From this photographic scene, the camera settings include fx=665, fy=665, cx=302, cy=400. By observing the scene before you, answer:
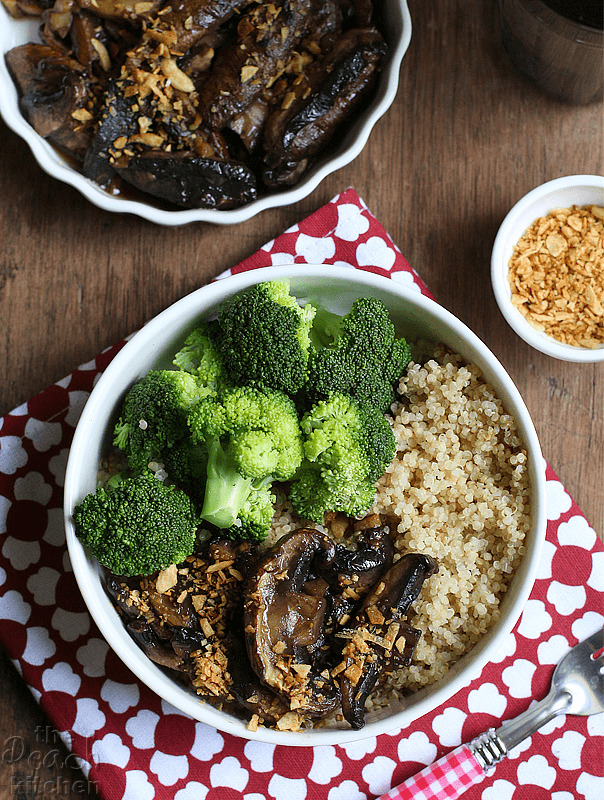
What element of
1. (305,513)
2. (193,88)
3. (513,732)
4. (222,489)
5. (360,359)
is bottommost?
(513,732)

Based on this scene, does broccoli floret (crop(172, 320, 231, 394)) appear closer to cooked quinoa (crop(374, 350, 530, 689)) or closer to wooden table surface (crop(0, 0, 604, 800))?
wooden table surface (crop(0, 0, 604, 800))

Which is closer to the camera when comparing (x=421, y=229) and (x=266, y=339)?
(x=266, y=339)

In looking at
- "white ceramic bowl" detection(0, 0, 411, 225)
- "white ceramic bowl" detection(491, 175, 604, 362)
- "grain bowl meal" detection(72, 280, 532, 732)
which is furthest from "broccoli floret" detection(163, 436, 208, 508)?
"white ceramic bowl" detection(491, 175, 604, 362)

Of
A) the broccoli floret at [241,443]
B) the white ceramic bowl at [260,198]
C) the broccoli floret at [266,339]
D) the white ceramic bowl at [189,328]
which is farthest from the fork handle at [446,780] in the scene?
the white ceramic bowl at [260,198]

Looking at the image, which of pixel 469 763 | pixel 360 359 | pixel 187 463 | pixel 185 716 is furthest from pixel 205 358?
pixel 469 763

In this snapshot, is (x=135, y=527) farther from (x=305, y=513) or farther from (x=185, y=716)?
(x=185, y=716)

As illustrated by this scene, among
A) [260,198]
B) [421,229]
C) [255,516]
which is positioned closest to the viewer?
[255,516]
